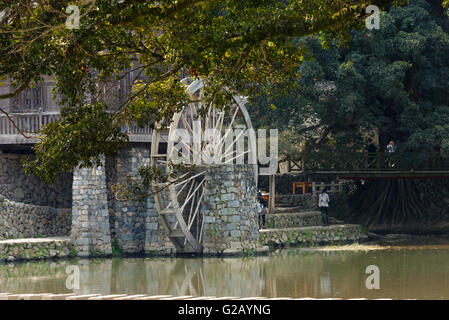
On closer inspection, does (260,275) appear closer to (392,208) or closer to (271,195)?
(271,195)

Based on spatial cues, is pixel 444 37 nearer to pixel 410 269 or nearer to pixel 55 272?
pixel 410 269

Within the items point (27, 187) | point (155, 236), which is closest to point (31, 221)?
point (27, 187)

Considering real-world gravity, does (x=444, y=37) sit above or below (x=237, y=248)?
above

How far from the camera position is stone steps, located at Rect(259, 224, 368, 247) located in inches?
1182

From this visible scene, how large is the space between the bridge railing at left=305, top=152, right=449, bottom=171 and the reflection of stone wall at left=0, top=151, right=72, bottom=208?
29.2 ft

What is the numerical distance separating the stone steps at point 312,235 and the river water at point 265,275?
1.06 meters

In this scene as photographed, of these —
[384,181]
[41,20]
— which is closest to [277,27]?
[41,20]

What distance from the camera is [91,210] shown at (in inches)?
1093

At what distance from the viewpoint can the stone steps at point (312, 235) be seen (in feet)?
98.5

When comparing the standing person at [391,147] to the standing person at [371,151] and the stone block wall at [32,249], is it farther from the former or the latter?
the stone block wall at [32,249]

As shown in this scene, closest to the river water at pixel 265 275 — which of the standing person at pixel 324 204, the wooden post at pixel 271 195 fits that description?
the wooden post at pixel 271 195

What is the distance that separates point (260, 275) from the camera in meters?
22.5

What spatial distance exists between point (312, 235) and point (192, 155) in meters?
5.37

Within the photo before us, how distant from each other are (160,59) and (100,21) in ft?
8.64
